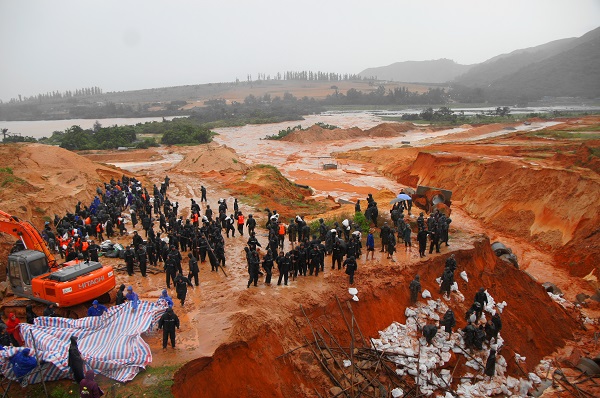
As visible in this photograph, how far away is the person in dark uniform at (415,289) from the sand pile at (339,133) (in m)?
47.3

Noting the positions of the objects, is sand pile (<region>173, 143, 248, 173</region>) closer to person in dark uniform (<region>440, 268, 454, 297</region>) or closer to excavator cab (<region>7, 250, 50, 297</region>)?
person in dark uniform (<region>440, 268, 454, 297</region>)

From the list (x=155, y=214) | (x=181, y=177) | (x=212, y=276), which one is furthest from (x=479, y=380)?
(x=181, y=177)

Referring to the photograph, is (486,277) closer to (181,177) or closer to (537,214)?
(537,214)

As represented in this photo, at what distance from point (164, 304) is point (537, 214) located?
22.3m

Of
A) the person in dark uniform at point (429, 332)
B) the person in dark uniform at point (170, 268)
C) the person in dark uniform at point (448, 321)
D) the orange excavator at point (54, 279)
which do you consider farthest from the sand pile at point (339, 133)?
the orange excavator at point (54, 279)

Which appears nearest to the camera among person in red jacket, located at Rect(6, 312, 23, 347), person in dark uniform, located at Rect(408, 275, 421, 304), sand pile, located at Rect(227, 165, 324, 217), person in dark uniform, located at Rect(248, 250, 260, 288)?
person in red jacket, located at Rect(6, 312, 23, 347)

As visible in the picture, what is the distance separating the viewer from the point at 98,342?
984 cm

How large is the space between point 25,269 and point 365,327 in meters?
9.94

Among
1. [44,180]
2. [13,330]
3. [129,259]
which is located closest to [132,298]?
[13,330]

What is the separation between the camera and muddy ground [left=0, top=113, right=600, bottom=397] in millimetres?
10977

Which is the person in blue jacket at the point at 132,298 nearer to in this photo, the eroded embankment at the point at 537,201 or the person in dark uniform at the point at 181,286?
the person in dark uniform at the point at 181,286

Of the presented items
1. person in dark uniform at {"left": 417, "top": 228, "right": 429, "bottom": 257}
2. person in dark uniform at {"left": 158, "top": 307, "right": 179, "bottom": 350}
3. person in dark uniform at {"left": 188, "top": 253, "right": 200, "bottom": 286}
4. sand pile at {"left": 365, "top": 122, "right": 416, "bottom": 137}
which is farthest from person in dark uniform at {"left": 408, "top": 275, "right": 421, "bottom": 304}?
sand pile at {"left": 365, "top": 122, "right": 416, "bottom": 137}

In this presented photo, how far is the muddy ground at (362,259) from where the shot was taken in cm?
1098

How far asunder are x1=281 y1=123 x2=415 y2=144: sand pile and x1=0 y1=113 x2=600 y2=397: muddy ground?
50.2 feet
